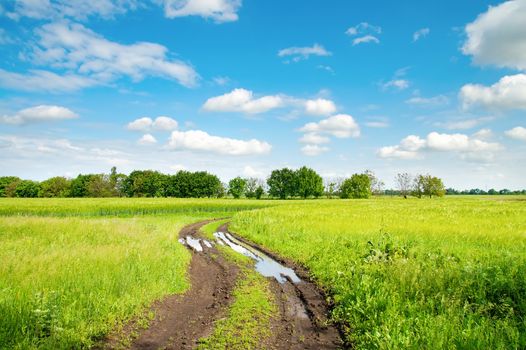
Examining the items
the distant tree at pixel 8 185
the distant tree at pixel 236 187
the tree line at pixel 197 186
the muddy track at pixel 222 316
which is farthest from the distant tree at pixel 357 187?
the distant tree at pixel 8 185

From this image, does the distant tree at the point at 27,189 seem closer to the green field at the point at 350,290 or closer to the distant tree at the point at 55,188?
the distant tree at the point at 55,188

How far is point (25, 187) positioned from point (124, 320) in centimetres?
17823

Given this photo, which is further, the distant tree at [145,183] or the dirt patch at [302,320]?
the distant tree at [145,183]

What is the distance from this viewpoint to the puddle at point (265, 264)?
14391mm

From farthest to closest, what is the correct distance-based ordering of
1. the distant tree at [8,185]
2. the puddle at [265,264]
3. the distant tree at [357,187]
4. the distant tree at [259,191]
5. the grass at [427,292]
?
1. the distant tree at [8,185]
2. the distant tree at [259,191]
3. the distant tree at [357,187]
4. the puddle at [265,264]
5. the grass at [427,292]

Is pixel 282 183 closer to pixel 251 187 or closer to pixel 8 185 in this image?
pixel 251 187

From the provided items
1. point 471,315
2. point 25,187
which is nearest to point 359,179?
point 471,315

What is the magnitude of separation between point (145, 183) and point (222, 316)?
147 meters

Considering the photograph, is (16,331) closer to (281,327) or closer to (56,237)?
(281,327)

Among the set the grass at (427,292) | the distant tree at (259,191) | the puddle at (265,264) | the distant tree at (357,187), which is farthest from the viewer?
the distant tree at (259,191)

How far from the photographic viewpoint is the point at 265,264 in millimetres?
17000

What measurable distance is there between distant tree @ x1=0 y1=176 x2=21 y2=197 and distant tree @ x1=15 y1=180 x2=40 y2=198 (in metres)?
2.29

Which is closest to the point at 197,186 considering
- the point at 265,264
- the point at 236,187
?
the point at 236,187

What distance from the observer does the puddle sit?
14391mm
